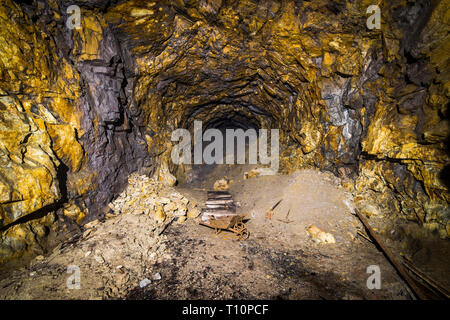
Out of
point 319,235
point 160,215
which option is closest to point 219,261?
point 160,215

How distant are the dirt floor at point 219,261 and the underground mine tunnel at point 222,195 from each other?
39 millimetres

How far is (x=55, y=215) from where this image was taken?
16.5ft

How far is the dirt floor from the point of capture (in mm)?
3734

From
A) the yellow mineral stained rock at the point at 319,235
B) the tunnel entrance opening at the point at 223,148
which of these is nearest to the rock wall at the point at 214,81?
the yellow mineral stained rock at the point at 319,235

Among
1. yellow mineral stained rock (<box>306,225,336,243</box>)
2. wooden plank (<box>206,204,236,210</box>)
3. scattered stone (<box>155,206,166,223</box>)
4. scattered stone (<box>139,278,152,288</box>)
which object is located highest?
scattered stone (<box>155,206,166,223</box>)

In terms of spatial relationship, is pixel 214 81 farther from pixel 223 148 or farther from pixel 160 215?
pixel 160 215

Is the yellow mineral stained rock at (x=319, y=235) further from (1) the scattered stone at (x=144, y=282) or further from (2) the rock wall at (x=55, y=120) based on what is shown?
(2) the rock wall at (x=55, y=120)

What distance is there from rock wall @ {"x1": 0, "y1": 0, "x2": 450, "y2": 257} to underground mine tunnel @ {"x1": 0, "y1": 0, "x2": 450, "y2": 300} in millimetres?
42

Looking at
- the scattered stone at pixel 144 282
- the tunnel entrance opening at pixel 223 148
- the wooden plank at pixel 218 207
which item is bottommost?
the scattered stone at pixel 144 282

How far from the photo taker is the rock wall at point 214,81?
457cm

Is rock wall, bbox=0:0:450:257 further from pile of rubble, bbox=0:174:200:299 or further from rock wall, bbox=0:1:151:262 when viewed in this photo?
pile of rubble, bbox=0:174:200:299

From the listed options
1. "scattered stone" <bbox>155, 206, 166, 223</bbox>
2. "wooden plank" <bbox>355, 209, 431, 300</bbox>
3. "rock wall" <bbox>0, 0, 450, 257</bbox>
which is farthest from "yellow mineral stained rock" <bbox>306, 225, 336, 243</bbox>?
"scattered stone" <bbox>155, 206, 166, 223</bbox>
